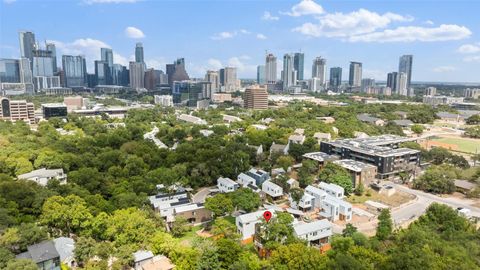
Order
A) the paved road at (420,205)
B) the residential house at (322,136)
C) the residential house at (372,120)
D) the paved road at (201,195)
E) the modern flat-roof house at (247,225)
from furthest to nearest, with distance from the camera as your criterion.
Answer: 1. the residential house at (372,120)
2. the residential house at (322,136)
3. the paved road at (201,195)
4. the paved road at (420,205)
5. the modern flat-roof house at (247,225)

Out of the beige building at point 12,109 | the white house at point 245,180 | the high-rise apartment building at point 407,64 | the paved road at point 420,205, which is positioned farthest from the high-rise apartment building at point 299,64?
the white house at point 245,180

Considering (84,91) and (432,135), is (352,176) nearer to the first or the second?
(432,135)

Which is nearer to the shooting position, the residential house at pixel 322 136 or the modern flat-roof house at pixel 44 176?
the modern flat-roof house at pixel 44 176

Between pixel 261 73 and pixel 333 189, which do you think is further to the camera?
pixel 261 73

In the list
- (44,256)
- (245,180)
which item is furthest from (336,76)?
(44,256)

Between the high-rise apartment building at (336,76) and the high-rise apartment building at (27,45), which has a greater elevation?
the high-rise apartment building at (27,45)

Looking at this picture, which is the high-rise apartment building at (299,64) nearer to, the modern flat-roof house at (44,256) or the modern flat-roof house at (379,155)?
the modern flat-roof house at (379,155)

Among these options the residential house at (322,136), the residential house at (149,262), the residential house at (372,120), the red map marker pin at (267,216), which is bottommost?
the residential house at (149,262)

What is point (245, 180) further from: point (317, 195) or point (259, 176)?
point (317, 195)
